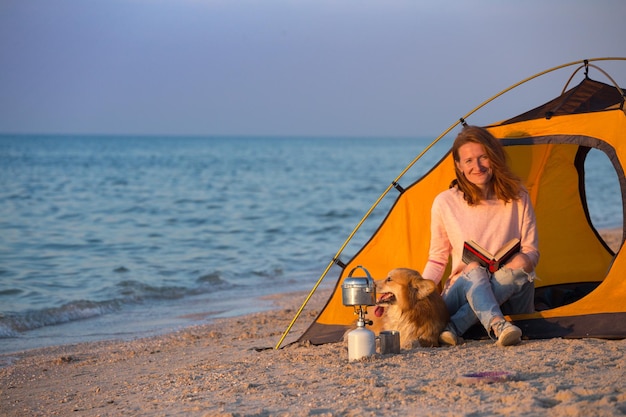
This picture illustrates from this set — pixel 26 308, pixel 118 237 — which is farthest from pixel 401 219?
pixel 118 237

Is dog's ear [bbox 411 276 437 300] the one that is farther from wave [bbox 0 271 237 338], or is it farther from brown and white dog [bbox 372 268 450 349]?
wave [bbox 0 271 237 338]

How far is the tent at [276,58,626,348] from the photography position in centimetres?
472

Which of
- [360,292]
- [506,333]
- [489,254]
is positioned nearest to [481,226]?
[489,254]

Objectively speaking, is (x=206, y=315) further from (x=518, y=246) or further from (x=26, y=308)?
(x=518, y=246)

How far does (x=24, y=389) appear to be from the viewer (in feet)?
15.7

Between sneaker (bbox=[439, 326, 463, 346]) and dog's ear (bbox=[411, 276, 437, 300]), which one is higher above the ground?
dog's ear (bbox=[411, 276, 437, 300])

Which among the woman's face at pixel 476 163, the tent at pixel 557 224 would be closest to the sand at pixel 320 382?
the tent at pixel 557 224

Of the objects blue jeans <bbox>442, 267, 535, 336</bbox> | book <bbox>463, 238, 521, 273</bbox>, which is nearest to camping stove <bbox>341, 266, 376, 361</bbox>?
blue jeans <bbox>442, 267, 535, 336</bbox>

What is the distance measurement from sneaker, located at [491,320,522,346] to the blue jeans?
0.06 meters

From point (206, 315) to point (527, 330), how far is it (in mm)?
3807

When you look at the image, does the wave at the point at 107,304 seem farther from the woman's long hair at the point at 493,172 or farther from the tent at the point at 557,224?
the woman's long hair at the point at 493,172

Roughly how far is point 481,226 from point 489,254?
0.64 feet

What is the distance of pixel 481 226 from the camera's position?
4848 millimetres

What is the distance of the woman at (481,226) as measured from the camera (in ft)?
15.3
